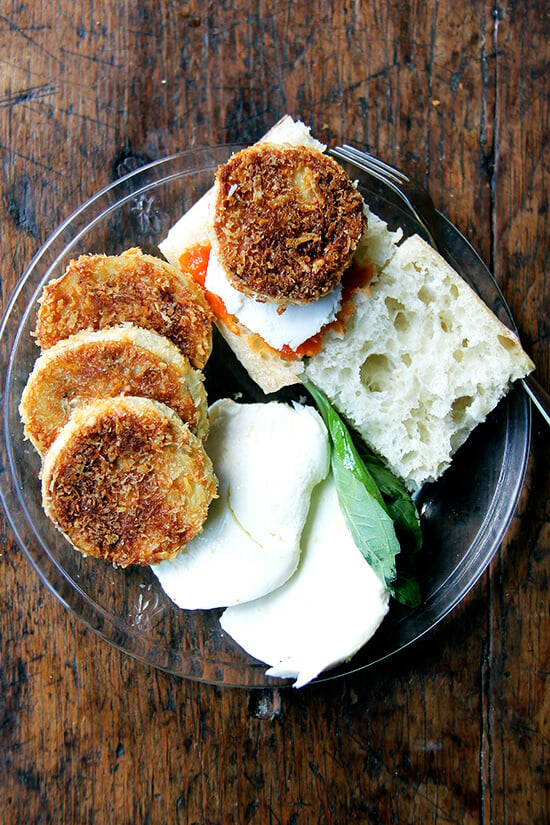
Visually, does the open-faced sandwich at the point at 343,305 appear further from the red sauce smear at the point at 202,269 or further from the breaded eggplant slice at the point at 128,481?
the breaded eggplant slice at the point at 128,481

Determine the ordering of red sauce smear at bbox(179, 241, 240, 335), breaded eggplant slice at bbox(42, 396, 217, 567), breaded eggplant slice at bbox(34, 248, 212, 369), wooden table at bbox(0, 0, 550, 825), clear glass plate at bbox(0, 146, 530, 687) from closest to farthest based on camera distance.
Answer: breaded eggplant slice at bbox(42, 396, 217, 567) → breaded eggplant slice at bbox(34, 248, 212, 369) → red sauce smear at bbox(179, 241, 240, 335) → clear glass plate at bbox(0, 146, 530, 687) → wooden table at bbox(0, 0, 550, 825)

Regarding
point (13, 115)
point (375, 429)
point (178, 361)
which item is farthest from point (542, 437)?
point (13, 115)

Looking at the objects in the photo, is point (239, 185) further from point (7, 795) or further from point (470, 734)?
point (7, 795)

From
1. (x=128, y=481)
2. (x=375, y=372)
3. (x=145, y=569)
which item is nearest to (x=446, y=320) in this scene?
(x=375, y=372)

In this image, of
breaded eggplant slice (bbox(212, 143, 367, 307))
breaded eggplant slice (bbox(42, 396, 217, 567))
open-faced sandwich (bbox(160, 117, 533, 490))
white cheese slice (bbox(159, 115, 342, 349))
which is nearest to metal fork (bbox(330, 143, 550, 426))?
open-faced sandwich (bbox(160, 117, 533, 490))

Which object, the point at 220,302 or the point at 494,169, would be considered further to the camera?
the point at 494,169

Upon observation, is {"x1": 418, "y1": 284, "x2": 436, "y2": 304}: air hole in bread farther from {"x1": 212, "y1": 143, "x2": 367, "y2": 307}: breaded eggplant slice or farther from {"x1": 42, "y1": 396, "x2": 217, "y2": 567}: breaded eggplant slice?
{"x1": 42, "y1": 396, "x2": 217, "y2": 567}: breaded eggplant slice

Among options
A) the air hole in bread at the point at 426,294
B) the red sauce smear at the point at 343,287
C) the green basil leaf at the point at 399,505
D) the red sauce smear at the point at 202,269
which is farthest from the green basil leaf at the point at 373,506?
the air hole in bread at the point at 426,294
